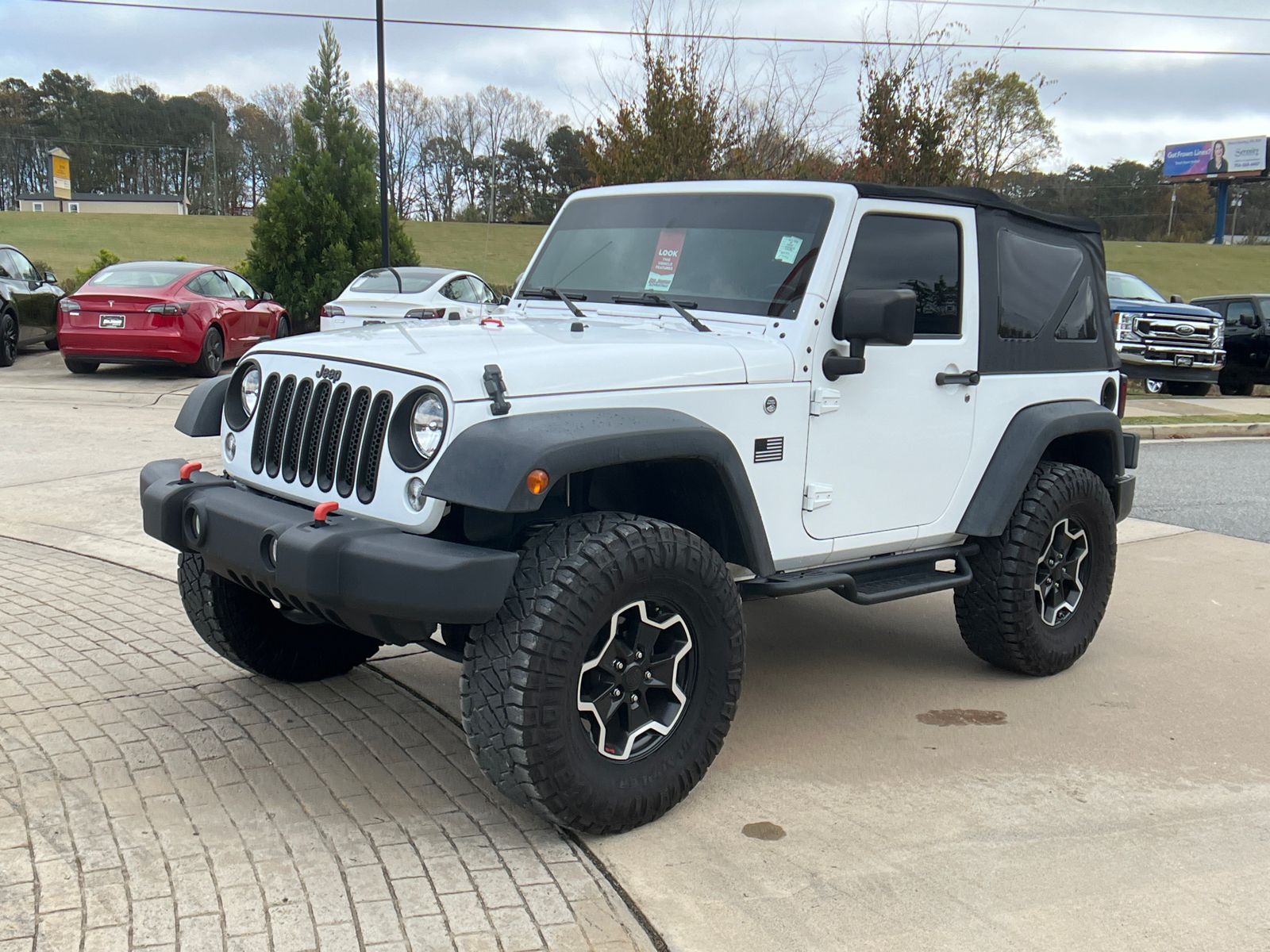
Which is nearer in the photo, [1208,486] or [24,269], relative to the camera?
[1208,486]

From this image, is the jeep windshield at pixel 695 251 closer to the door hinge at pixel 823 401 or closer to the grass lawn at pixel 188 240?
the door hinge at pixel 823 401

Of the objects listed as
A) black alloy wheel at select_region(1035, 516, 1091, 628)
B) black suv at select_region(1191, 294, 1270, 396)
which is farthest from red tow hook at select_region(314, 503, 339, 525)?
black suv at select_region(1191, 294, 1270, 396)

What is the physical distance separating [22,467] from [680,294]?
22.5 feet

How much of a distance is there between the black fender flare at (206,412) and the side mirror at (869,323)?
217 cm

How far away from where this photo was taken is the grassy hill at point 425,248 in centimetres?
4647

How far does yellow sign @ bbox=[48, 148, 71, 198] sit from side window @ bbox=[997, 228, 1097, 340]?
7706 centimetres

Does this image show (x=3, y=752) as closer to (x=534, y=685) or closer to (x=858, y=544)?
(x=534, y=685)

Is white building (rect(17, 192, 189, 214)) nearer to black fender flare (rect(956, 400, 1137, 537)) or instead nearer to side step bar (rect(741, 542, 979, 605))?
black fender flare (rect(956, 400, 1137, 537))

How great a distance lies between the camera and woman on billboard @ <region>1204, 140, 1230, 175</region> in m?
78.6

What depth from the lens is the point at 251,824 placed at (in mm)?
3375

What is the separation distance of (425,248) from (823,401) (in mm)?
49314

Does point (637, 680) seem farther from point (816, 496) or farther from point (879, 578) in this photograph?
point (879, 578)

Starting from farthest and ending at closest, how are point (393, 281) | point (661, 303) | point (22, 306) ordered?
point (22, 306)
point (393, 281)
point (661, 303)

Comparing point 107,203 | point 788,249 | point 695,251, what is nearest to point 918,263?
point 788,249
